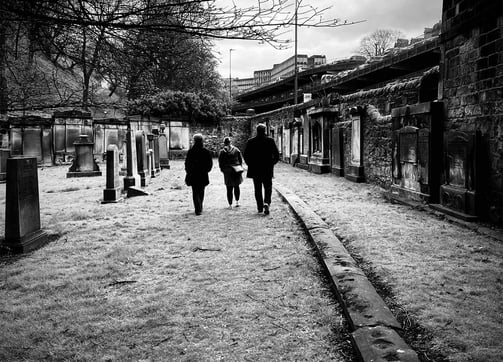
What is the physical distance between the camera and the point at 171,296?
3227mm

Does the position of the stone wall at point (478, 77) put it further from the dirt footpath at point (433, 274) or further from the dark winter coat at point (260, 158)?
the dark winter coat at point (260, 158)

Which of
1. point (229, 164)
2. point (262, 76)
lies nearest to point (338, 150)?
point (229, 164)

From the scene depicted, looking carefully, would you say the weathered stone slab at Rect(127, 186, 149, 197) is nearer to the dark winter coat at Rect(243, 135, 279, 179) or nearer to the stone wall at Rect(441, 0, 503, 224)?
the dark winter coat at Rect(243, 135, 279, 179)

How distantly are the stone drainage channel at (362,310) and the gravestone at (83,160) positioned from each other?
1153 centimetres

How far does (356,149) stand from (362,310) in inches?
369

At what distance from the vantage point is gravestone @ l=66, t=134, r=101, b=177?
1369cm

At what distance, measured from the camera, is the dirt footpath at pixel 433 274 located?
2.34 m

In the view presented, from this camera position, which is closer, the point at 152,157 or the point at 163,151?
the point at 152,157

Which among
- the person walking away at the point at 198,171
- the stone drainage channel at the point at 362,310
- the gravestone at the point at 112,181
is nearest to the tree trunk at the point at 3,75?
the person walking away at the point at 198,171

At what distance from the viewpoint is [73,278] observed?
3.68 metres

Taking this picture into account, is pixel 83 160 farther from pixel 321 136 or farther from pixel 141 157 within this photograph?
pixel 321 136

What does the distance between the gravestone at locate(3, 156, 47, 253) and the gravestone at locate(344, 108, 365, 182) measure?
8.69m

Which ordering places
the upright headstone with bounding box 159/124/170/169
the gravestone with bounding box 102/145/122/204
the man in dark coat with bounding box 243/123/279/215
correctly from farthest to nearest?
the upright headstone with bounding box 159/124/170/169, the gravestone with bounding box 102/145/122/204, the man in dark coat with bounding box 243/123/279/215

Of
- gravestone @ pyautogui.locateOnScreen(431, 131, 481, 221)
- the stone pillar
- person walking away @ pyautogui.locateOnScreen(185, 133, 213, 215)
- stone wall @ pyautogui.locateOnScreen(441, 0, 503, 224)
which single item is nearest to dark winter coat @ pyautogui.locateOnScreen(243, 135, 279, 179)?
person walking away @ pyautogui.locateOnScreen(185, 133, 213, 215)
